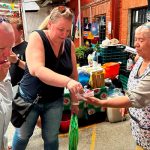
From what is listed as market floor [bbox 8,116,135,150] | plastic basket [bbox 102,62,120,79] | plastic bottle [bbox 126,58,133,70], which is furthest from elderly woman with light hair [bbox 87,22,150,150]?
plastic bottle [bbox 126,58,133,70]

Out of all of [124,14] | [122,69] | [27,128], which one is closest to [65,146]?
→ [27,128]

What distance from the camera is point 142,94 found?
61.2 inches

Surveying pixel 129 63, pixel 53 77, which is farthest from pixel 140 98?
pixel 129 63

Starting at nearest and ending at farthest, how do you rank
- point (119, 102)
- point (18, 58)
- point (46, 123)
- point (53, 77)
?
point (53, 77)
point (119, 102)
point (46, 123)
point (18, 58)

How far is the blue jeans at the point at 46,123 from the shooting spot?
77.9 inches

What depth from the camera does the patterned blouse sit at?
61.4 inches

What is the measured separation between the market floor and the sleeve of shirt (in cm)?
163

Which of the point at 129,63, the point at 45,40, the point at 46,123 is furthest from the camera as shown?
the point at 129,63

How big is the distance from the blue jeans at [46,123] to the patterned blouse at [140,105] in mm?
659

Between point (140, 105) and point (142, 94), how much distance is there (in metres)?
0.09

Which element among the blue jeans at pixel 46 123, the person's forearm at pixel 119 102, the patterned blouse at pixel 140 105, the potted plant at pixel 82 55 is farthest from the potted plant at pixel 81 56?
the person's forearm at pixel 119 102

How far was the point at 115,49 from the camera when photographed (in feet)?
16.2

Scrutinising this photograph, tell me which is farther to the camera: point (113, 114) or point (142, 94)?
point (113, 114)

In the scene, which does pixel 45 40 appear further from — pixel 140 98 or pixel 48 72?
pixel 140 98
